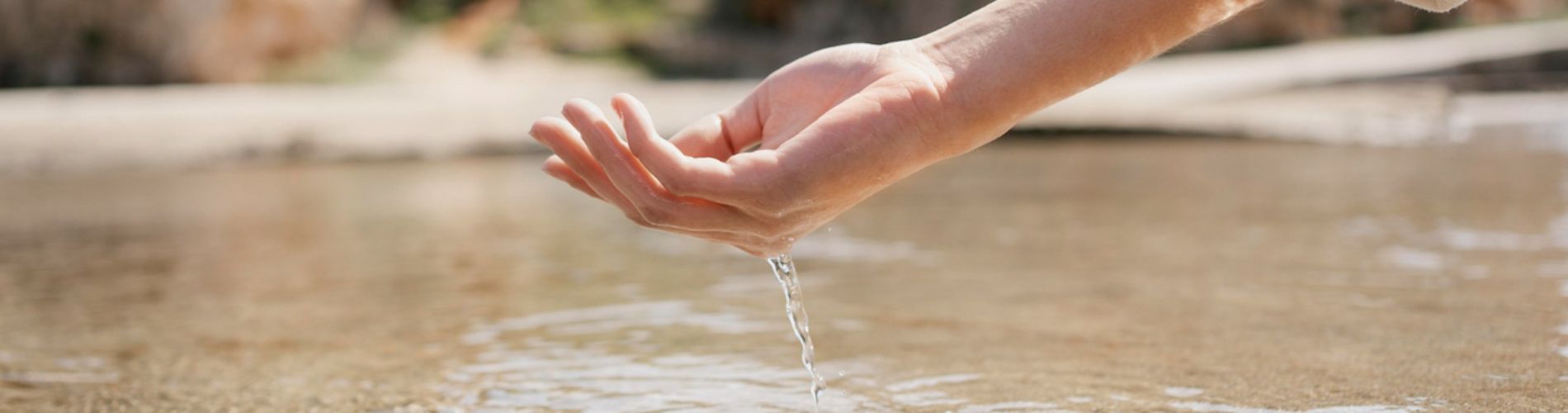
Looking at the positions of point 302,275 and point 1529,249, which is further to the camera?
point 302,275

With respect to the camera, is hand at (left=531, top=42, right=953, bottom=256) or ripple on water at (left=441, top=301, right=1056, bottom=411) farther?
ripple on water at (left=441, top=301, right=1056, bottom=411)

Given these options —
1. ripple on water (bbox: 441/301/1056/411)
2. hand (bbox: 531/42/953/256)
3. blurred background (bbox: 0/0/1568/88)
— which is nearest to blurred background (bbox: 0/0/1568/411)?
ripple on water (bbox: 441/301/1056/411)

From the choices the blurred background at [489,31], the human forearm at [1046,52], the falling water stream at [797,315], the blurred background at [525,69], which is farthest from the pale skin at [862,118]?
the blurred background at [489,31]

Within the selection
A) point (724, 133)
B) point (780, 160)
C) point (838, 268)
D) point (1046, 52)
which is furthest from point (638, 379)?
point (838, 268)

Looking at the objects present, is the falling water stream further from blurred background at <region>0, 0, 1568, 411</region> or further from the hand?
the hand

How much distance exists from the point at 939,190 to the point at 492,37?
48.6 ft

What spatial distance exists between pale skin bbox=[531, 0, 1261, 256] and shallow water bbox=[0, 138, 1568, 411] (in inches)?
15.3

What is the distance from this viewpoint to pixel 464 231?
4.61 meters

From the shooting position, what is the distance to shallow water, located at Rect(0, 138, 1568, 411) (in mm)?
2082

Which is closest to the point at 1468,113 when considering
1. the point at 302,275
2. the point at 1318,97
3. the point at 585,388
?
the point at 1318,97

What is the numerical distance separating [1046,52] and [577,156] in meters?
0.56

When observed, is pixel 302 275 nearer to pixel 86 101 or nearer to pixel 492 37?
pixel 86 101

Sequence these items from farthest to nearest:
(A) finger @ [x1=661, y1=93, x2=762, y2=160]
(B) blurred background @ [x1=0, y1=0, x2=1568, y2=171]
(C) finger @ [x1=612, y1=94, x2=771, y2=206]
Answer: (B) blurred background @ [x1=0, y1=0, x2=1568, y2=171], (A) finger @ [x1=661, y1=93, x2=762, y2=160], (C) finger @ [x1=612, y1=94, x2=771, y2=206]

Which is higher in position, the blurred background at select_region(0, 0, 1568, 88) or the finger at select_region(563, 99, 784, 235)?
the blurred background at select_region(0, 0, 1568, 88)
